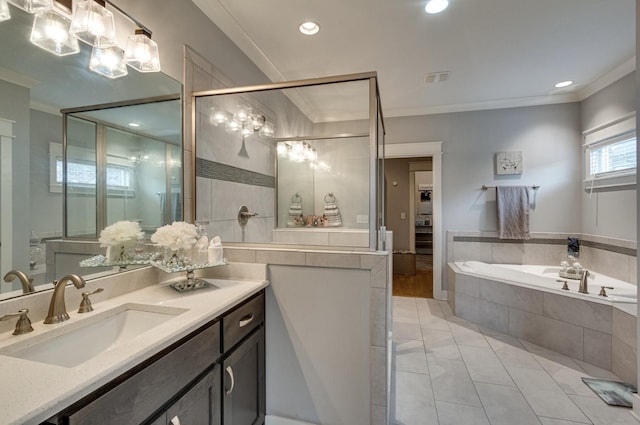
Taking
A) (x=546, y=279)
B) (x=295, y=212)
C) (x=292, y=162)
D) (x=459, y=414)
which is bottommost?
(x=459, y=414)

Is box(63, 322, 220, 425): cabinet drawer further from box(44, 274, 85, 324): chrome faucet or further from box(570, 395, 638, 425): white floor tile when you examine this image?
box(570, 395, 638, 425): white floor tile

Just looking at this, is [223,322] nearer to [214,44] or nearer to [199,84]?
[199,84]

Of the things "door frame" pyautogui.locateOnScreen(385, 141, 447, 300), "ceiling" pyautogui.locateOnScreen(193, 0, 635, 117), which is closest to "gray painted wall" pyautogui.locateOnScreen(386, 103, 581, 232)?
"door frame" pyautogui.locateOnScreen(385, 141, 447, 300)

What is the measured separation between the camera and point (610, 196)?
10.3 feet

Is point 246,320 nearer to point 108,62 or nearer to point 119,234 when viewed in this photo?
point 119,234

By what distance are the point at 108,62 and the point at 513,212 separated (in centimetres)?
430

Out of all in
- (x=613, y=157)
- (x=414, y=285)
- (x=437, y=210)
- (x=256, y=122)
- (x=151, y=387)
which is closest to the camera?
(x=151, y=387)

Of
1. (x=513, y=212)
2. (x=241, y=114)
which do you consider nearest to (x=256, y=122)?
(x=241, y=114)

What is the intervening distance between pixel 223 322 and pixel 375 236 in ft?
3.04

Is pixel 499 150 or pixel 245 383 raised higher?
pixel 499 150

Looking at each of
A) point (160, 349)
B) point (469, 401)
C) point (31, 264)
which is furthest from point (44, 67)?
point (469, 401)

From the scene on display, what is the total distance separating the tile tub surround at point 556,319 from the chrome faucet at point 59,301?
3.27 meters

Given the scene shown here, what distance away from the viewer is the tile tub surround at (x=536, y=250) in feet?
10.3

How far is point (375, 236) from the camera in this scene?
1.68m
